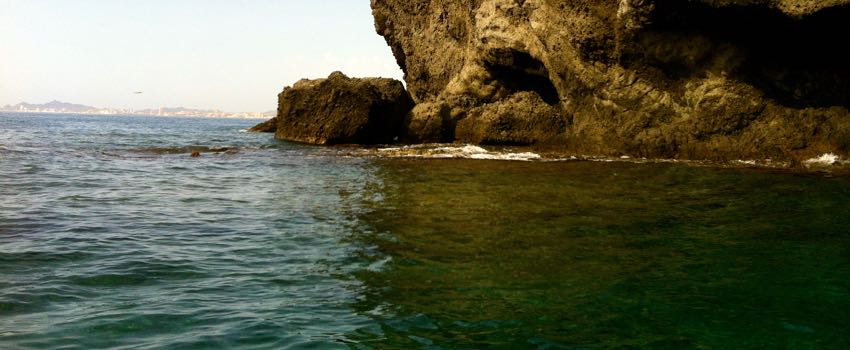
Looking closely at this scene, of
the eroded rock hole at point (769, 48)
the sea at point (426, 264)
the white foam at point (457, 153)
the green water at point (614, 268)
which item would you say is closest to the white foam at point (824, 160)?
the eroded rock hole at point (769, 48)

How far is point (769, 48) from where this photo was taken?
66.1 ft

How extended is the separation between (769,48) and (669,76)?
327cm

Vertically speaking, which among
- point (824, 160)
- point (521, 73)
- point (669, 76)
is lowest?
point (824, 160)

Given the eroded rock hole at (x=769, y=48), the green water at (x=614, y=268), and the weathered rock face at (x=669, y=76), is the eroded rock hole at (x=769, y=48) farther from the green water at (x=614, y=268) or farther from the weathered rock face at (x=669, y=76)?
the green water at (x=614, y=268)

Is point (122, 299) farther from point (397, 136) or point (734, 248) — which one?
point (397, 136)

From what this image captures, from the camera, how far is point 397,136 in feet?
109

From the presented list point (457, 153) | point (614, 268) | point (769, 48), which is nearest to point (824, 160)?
point (769, 48)

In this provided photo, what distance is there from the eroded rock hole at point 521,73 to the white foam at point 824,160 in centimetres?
1093

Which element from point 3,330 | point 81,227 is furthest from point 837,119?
point 3,330

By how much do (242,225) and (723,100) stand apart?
17.5 meters

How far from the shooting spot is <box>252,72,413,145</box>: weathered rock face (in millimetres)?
30672

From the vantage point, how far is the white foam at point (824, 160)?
764 inches

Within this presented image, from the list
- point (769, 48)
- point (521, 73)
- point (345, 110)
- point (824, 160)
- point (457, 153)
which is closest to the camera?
point (824, 160)

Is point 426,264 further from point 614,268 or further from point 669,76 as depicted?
point 669,76
